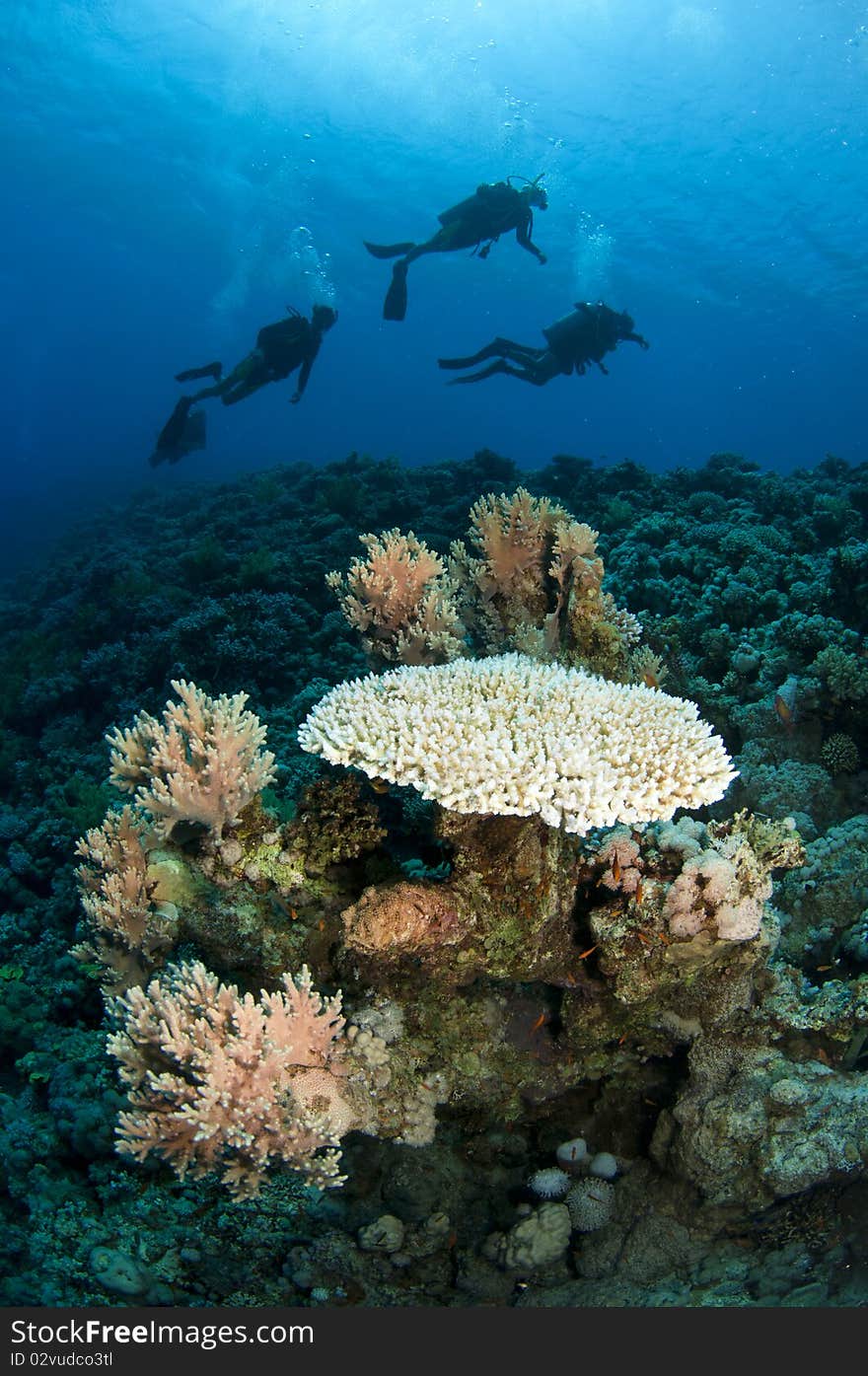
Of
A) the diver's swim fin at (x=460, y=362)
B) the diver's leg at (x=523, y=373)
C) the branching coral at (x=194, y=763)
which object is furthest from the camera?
the diver's leg at (x=523, y=373)

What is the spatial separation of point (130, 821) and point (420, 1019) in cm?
215

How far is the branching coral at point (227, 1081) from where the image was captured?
9.85 feet

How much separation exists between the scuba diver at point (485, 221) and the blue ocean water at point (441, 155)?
69.7ft

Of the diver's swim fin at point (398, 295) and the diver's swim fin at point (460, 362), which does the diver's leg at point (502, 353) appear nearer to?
the diver's swim fin at point (460, 362)

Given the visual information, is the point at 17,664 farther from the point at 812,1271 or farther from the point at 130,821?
the point at 812,1271

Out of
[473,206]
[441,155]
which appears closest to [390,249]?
[473,206]

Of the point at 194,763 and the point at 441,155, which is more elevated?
the point at 441,155

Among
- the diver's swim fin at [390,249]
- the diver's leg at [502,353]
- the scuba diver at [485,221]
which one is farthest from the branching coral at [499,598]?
the diver's swim fin at [390,249]

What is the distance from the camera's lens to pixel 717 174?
150 feet

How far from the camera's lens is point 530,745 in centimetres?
333

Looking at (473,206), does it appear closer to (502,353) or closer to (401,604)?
(502,353)

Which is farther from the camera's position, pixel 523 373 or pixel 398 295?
pixel 398 295

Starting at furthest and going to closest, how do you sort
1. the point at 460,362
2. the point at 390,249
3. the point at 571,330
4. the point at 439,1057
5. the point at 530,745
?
the point at 390,249 < the point at 571,330 < the point at 460,362 < the point at 439,1057 < the point at 530,745

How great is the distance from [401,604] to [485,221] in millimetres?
19435
